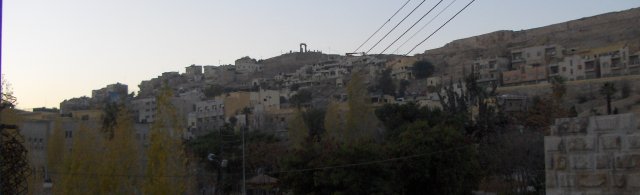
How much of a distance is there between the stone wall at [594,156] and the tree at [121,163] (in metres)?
17.6

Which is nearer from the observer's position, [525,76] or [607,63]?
[607,63]

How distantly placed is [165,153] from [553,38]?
9963 centimetres

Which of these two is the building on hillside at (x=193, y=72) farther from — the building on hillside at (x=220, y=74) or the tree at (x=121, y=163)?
the tree at (x=121, y=163)

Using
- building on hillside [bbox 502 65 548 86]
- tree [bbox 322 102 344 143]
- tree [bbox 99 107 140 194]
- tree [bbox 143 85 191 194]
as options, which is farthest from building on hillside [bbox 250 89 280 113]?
tree [bbox 143 85 191 194]

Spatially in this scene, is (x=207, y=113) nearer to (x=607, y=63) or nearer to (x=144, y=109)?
(x=144, y=109)

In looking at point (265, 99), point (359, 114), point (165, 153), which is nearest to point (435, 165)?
point (165, 153)

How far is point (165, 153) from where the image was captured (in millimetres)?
22562

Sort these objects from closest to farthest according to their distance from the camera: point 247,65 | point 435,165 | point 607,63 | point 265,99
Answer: point 435,165 → point 607,63 → point 265,99 → point 247,65

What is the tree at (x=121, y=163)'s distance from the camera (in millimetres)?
23359

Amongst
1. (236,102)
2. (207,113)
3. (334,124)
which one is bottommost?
(334,124)

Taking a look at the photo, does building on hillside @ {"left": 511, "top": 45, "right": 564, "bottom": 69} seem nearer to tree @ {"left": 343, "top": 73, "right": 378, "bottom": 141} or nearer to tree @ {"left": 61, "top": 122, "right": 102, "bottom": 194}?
tree @ {"left": 343, "top": 73, "right": 378, "bottom": 141}

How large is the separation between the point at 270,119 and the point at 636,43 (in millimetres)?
45135

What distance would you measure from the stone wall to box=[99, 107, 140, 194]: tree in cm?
1761

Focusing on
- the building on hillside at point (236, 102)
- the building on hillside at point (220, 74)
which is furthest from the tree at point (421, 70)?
the building on hillside at point (220, 74)
